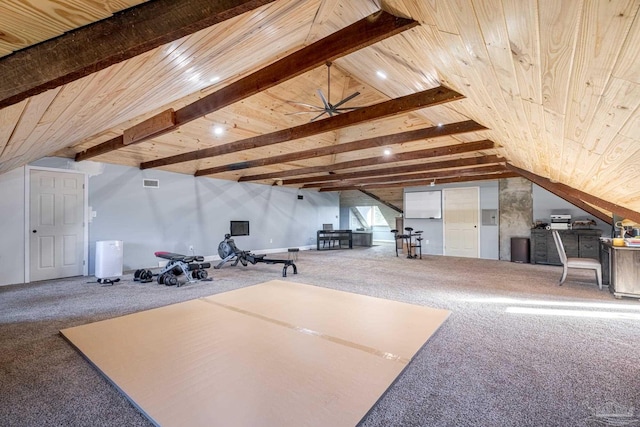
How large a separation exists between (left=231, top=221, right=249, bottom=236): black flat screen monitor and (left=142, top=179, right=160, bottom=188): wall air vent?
A: 7.37 feet

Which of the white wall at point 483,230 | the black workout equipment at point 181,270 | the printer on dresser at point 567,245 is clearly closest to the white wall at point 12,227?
the black workout equipment at point 181,270

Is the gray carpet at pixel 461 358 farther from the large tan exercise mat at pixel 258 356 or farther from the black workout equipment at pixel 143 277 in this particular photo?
the black workout equipment at pixel 143 277

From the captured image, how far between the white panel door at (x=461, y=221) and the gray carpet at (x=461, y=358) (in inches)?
146

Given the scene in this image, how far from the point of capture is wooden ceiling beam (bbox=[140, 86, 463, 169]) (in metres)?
2.84

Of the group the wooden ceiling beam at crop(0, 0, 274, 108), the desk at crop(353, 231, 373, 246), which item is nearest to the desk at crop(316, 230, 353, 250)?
the desk at crop(353, 231, 373, 246)

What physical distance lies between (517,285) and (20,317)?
692 cm

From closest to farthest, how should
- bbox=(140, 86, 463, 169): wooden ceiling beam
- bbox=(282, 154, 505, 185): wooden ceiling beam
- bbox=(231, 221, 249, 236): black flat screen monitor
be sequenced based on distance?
bbox=(140, 86, 463, 169): wooden ceiling beam < bbox=(282, 154, 505, 185): wooden ceiling beam < bbox=(231, 221, 249, 236): black flat screen monitor

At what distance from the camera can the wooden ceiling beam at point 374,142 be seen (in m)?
3.77

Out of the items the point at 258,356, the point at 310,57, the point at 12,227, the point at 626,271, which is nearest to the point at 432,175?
the point at 626,271

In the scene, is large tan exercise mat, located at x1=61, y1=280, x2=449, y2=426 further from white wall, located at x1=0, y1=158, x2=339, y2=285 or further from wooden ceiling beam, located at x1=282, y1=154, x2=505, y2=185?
wooden ceiling beam, located at x1=282, y1=154, x2=505, y2=185

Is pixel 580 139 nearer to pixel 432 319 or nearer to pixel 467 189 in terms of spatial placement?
pixel 432 319

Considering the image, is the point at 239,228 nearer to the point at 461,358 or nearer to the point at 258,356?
the point at 258,356

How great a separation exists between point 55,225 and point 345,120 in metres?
5.64

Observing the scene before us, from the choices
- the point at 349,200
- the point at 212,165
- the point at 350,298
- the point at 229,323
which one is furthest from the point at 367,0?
the point at 349,200
